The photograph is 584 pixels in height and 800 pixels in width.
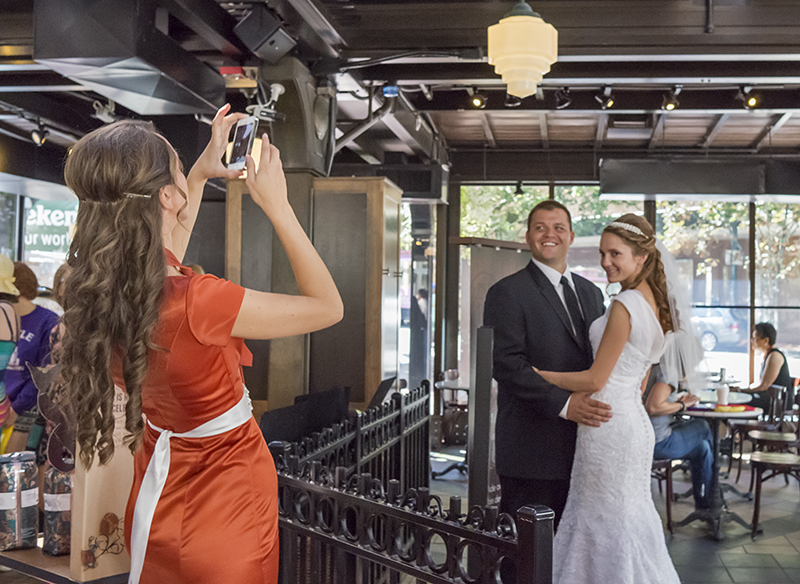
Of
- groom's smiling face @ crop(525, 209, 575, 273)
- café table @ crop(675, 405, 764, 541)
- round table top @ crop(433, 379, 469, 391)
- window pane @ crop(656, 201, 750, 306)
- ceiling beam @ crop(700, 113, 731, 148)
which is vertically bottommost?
café table @ crop(675, 405, 764, 541)

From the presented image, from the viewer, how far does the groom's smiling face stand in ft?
9.41

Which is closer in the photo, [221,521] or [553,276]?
[221,521]

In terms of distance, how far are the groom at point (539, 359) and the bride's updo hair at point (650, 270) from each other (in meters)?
0.23

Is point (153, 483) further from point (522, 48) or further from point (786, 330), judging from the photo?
point (786, 330)

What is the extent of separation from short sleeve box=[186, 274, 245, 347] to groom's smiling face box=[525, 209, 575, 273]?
6.09 feet

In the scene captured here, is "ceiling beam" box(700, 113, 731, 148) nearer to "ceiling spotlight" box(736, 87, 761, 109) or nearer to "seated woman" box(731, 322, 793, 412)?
"ceiling spotlight" box(736, 87, 761, 109)

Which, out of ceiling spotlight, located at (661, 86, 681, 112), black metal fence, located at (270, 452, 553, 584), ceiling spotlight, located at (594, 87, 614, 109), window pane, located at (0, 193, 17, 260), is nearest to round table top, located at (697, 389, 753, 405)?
ceiling spotlight, located at (661, 86, 681, 112)

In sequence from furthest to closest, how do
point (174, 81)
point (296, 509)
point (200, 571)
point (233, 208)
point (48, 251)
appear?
point (48, 251) → point (233, 208) → point (174, 81) → point (296, 509) → point (200, 571)

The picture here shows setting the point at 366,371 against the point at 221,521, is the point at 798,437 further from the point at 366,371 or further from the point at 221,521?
the point at 221,521

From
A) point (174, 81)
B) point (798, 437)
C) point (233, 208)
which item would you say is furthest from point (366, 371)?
point (798, 437)

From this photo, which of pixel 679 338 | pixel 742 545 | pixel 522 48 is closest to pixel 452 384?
pixel 742 545

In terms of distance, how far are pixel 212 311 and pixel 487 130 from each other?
23.8 ft

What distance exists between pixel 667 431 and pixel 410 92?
3.56 meters

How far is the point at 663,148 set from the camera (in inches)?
348
